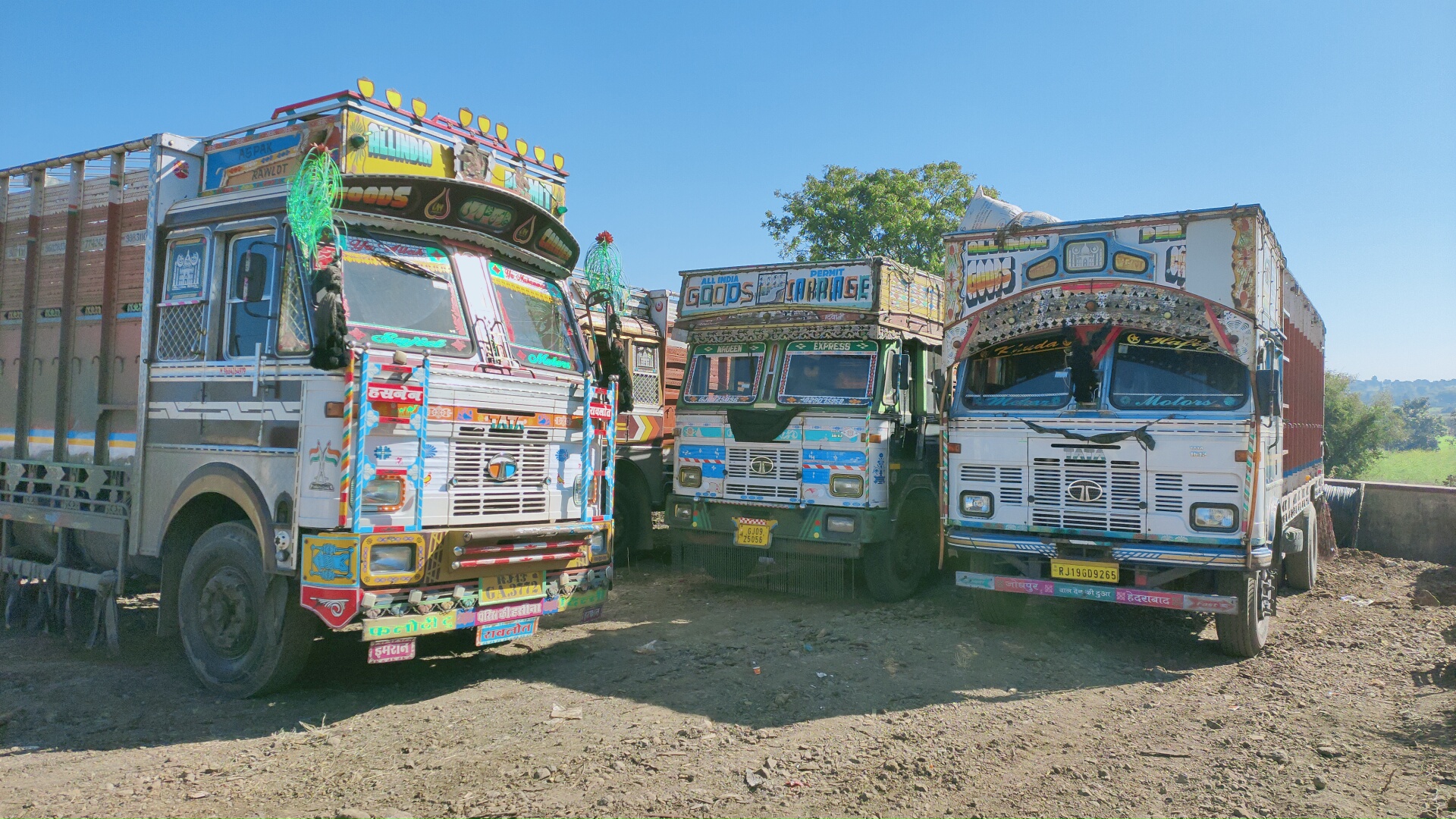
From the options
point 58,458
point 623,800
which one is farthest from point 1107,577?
point 58,458

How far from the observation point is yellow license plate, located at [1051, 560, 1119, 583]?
24.1 feet

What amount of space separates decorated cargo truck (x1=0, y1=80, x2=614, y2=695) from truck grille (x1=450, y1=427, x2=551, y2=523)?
0.05 feet

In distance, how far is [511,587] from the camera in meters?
6.21

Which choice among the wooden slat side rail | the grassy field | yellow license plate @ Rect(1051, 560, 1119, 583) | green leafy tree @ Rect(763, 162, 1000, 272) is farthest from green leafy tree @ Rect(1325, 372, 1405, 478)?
the wooden slat side rail

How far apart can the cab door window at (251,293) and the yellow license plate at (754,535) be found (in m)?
5.08

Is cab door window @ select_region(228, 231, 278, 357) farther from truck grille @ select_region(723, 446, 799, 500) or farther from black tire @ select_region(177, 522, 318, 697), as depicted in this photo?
truck grille @ select_region(723, 446, 799, 500)

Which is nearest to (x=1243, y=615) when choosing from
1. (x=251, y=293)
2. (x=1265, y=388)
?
(x=1265, y=388)

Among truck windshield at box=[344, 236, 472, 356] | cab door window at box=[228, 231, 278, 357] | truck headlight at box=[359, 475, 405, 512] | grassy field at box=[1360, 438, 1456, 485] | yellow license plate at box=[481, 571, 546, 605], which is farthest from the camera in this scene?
grassy field at box=[1360, 438, 1456, 485]

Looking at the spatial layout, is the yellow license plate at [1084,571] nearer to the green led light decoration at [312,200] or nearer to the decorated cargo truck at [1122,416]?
the decorated cargo truck at [1122,416]

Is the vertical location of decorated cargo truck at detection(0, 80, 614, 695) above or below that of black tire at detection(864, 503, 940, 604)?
above

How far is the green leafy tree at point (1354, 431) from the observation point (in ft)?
130

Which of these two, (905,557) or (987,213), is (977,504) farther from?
(987,213)

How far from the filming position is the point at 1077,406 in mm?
7734

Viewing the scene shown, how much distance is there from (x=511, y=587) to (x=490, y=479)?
72 centimetres
